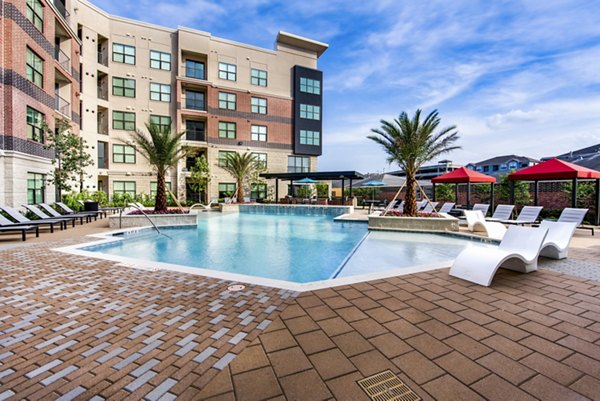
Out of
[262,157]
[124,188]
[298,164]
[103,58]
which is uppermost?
[103,58]

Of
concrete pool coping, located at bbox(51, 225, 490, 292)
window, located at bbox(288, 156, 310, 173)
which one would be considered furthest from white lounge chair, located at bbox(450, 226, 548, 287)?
window, located at bbox(288, 156, 310, 173)

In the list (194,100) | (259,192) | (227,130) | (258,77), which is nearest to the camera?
(194,100)

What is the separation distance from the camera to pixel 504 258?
4363mm

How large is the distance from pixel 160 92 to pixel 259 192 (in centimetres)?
1223

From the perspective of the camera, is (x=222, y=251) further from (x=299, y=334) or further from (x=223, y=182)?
(x=223, y=182)

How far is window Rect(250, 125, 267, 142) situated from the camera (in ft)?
92.9

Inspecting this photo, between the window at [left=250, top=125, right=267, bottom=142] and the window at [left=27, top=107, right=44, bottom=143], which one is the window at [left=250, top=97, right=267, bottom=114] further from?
the window at [left=27, top=107, right=44, bottom=143]

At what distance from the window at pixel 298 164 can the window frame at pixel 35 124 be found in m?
19.3

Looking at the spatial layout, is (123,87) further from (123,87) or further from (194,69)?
(194,69)

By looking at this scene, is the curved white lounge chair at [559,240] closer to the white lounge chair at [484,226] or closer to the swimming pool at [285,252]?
the swimming pool at [285,252]

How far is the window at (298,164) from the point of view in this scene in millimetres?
29908

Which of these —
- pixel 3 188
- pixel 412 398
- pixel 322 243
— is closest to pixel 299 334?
pixel 412 398

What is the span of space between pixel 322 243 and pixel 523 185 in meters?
12.2

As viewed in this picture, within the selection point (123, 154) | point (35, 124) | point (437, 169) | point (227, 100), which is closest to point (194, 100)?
point (227, 100)
